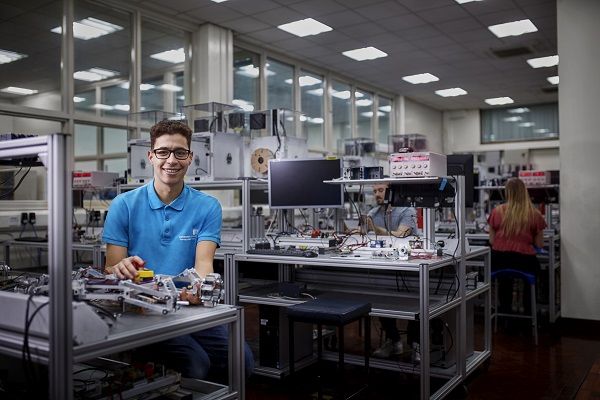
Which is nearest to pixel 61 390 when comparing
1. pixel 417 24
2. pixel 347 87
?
pixel 417 24

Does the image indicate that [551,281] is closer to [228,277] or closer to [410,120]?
[228,277]

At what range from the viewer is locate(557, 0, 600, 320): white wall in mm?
4477

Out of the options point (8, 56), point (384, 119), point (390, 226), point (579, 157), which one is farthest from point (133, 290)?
point (384, 119)

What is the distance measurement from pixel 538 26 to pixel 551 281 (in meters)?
3.42

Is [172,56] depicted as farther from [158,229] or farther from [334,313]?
[334,313]

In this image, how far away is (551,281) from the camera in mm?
4461

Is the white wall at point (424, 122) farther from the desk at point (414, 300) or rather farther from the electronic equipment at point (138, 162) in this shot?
the desk at point (414, 300)

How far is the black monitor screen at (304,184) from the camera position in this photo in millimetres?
3455

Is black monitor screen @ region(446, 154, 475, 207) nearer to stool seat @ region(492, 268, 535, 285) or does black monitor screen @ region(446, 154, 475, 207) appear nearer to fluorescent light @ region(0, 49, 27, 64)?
stool seat @ region(492, 268, 535, 285)

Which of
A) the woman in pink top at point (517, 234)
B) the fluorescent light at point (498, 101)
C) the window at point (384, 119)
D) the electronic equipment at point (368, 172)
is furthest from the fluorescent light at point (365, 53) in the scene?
the electronic equipment at point (368, 172)

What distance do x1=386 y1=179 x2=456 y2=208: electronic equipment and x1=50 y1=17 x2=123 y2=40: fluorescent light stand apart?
3.89 m

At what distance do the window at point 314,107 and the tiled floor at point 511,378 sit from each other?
5.05 metres

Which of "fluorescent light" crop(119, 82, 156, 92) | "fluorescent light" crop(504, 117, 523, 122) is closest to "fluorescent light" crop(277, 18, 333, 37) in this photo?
"fluorescent light" crop(119, 82, 156, 92)

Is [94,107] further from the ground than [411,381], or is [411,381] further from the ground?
[94,107]
